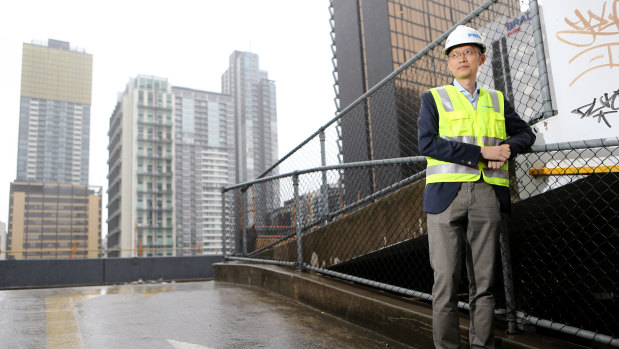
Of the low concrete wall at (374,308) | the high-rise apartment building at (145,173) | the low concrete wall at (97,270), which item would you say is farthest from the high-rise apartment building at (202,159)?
the low concrete wall at (374,308)

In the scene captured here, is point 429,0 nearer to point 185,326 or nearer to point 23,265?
point 23,265

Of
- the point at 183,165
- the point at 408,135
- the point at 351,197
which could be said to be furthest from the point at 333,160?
the point at 183,165

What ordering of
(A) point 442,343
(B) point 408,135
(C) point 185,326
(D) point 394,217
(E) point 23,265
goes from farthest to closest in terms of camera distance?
(E) point 23,265
(B) point 408,135
(D) point 394,217
(C) point 185,326
(A) point 442,343

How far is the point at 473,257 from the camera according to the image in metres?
2.39

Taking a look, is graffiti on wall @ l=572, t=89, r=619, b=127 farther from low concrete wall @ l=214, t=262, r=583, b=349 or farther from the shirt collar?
low concrete wall @ l=214, t=262, r=583, b=349

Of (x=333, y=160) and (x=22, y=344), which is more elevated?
(x=333, y=160)

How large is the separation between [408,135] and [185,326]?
10.0ft

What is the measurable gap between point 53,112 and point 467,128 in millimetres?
205724

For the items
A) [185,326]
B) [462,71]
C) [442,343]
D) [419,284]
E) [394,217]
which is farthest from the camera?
[419,284]

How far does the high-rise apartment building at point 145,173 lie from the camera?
249 ft

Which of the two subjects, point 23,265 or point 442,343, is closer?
point 442,343

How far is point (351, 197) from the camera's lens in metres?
5.62

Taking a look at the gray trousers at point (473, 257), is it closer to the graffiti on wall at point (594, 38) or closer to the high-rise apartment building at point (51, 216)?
the graffiti on wall at point (594, 38)

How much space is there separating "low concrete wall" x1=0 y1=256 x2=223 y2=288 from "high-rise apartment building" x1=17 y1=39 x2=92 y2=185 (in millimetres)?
187421
